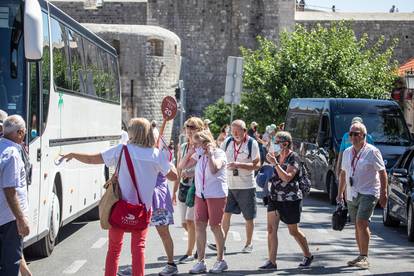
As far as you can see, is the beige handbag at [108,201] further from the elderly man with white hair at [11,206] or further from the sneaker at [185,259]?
the sneaker at [185,259]

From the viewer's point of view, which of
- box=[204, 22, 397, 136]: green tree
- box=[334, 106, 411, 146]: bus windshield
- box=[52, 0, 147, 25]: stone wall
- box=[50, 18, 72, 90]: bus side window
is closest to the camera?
box=[50, 18, 72, 90]: bus side window

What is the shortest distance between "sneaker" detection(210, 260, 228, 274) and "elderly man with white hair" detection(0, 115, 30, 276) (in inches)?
123

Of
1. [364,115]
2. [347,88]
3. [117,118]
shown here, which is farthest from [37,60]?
[347,88]

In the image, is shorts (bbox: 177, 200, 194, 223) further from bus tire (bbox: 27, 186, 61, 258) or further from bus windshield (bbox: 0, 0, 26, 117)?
bus windshield (bbox: 0, 0, 26, 117)

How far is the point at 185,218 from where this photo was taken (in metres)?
12.4

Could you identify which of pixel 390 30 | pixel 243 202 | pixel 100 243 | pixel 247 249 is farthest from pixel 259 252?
pixel 390 30

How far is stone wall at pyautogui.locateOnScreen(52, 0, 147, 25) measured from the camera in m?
57.9

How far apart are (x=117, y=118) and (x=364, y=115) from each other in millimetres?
5239

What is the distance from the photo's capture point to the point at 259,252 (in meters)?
12.8

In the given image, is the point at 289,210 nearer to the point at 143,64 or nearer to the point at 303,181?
the point at 303,181

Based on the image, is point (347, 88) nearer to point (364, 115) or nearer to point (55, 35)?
point (364, 115)

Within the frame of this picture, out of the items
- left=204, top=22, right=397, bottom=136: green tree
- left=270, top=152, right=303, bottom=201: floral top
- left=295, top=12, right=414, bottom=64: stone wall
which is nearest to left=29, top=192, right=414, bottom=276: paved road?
left=270, top=152, right=303, bottom=201: floral top

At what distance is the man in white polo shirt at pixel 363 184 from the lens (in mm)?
11523

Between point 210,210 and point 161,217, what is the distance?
0.72 metres
